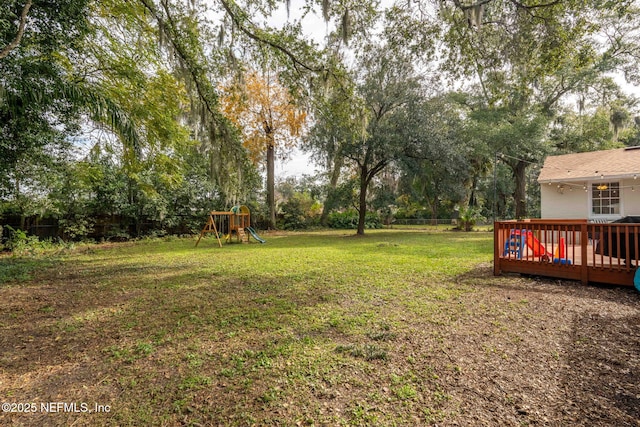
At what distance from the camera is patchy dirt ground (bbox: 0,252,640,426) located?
167 centimetres

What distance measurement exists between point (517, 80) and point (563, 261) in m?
4.34

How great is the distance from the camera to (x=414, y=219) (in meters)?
26.9

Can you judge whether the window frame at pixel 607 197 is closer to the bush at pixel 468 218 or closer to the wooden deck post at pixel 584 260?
the bush at pixel 468 218

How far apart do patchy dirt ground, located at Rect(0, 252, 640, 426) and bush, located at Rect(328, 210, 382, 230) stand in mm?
17526

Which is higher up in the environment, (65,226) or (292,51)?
(292,51)

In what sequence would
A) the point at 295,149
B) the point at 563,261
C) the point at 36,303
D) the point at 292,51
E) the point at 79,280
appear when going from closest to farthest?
the point at 36,303 → the point at 563,261 → the point at 79,280 → the point at 292,51 → the point at 295,149

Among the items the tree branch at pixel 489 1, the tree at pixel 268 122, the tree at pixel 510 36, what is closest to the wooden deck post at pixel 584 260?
the tree at pixel 510 36

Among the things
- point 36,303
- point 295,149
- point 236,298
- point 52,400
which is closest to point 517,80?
point 236,298

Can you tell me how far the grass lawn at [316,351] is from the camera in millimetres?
1719

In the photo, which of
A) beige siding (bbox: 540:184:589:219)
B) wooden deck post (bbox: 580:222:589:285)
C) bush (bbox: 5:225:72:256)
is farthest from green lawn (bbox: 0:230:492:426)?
beige siding (bbox: 540:184:589:219)

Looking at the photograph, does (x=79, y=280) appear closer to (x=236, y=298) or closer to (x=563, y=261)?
(x=236, y=298)

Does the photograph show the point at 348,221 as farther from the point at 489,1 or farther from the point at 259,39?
the point at 489,1

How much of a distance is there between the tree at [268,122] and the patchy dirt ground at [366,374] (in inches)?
558

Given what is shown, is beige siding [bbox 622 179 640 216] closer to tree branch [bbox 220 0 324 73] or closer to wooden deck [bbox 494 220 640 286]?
wooden deck [bbox 494 220 640 286]
